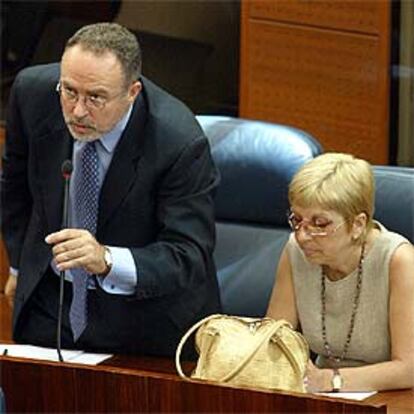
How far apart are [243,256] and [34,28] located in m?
1.83

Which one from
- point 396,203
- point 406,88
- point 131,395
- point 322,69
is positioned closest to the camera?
point 131,395

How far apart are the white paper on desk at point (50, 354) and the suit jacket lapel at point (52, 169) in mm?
247

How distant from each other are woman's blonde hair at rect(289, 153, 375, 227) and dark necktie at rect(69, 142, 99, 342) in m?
0.40

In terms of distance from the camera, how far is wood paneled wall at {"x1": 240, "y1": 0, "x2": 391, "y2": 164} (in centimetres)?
463

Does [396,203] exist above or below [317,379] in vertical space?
above

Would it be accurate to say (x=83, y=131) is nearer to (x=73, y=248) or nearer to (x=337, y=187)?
(x=73, y=248)

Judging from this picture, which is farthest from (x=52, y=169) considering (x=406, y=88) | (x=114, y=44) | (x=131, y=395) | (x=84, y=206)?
(x=406, y=88)

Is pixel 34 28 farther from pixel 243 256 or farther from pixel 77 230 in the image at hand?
pixel 77 230

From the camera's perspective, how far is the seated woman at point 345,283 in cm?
298

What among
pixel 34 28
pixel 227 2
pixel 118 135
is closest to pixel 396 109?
pixel 227 2

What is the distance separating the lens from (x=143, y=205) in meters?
3.14

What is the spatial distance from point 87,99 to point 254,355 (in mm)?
633

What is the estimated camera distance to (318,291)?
10.4ft

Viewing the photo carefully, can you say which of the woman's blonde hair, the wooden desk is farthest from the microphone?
the woman's blonde hair
